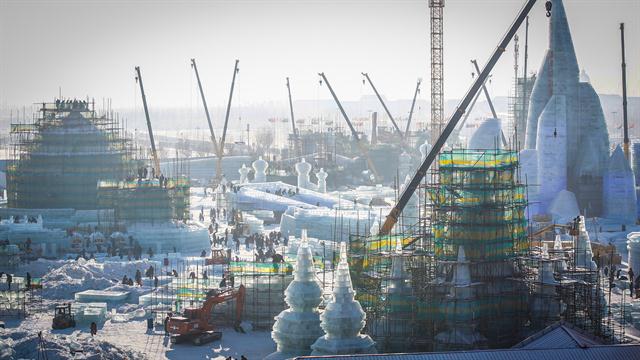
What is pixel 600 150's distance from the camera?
81312 millimetres

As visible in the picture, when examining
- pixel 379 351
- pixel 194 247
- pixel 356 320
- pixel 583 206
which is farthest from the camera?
pixel 583 206

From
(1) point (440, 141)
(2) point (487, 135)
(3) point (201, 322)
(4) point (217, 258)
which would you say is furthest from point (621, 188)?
(3) point (201, 322)

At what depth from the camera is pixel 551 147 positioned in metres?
77.8

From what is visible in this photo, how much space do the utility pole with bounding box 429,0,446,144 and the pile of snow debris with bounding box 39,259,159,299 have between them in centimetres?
3128

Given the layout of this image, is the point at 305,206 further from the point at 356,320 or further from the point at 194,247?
the point at 356,320

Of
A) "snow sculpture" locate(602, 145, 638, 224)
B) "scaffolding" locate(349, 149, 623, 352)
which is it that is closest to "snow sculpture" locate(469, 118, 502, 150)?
"snow sculpture" locate(602, 145, 638, 224)

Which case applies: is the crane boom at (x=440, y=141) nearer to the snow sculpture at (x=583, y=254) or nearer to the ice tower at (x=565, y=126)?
the snow sculpture at (x=583, y=254)

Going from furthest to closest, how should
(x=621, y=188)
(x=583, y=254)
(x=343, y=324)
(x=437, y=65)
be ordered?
(x=437, y=65), (x=621, y=188), (x=583, y=254), (x=343, y=324)

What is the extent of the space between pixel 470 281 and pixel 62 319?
50.4 feet

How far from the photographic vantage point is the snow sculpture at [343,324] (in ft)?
134

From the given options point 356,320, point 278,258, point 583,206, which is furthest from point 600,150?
point 356,320

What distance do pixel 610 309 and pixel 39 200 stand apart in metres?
41.4

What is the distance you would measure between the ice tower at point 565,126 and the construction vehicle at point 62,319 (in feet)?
114

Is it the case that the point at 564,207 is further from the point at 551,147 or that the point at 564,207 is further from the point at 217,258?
the point at 217,258
